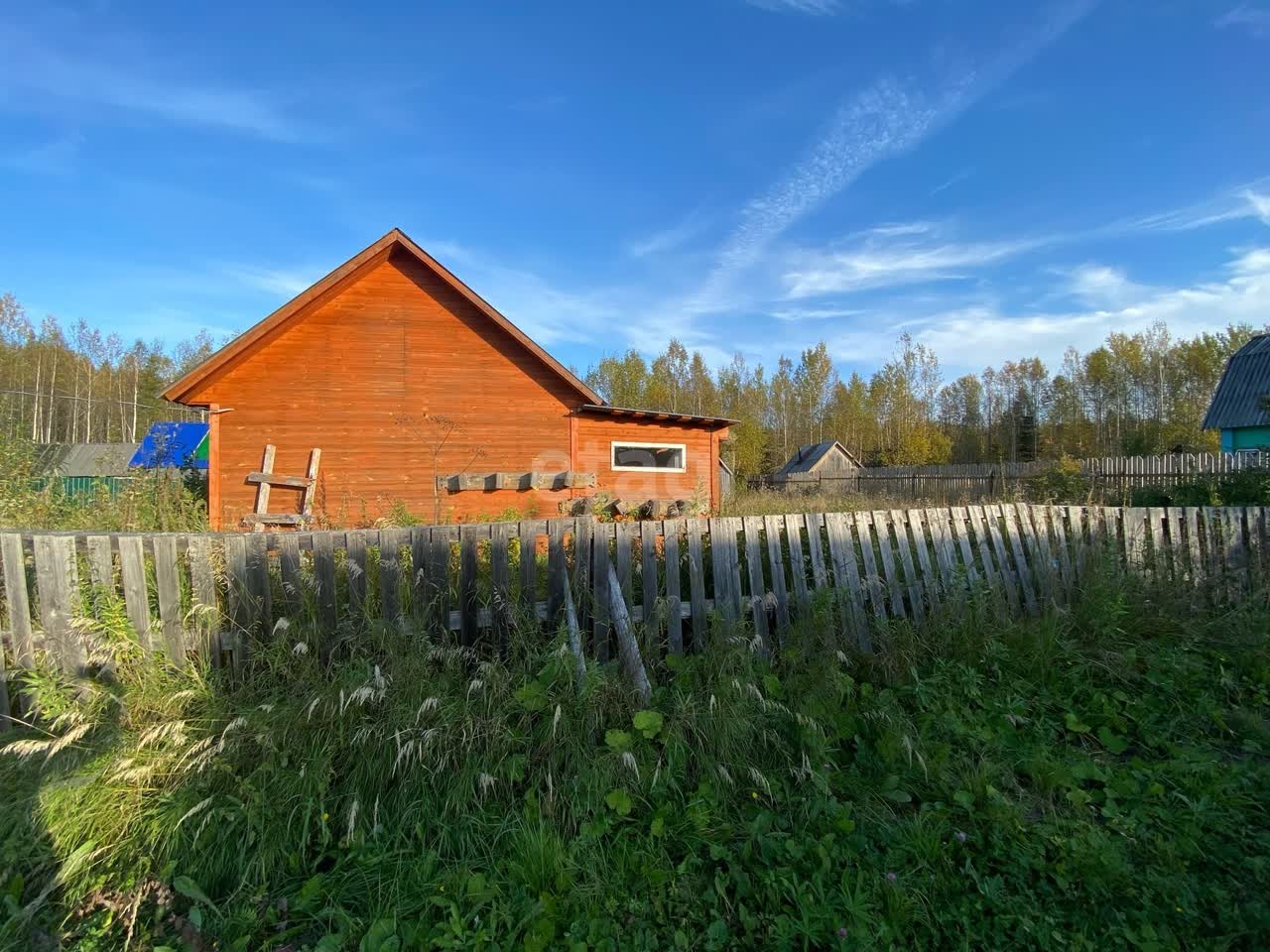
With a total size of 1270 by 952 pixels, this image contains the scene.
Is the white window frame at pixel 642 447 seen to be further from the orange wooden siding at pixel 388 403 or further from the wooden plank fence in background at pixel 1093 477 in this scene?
the wooden plank fence in background at pixel 1093 477

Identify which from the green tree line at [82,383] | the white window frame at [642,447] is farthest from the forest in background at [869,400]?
the white window frame at [642,447]

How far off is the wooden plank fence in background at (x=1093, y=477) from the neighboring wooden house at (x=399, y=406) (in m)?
10.3

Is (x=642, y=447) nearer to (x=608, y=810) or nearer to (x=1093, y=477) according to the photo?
(x=608, y=810)

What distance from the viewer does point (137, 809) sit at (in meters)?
2.47

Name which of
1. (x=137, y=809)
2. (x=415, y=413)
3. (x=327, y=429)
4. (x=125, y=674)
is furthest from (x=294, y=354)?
(x=137, y=809)

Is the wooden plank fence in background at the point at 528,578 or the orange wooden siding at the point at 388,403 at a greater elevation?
the orange wooden siding at the point at 388,403

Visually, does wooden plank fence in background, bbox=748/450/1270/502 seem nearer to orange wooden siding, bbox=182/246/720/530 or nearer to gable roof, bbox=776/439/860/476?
orange wooden siding, bbox=182/246/720/530

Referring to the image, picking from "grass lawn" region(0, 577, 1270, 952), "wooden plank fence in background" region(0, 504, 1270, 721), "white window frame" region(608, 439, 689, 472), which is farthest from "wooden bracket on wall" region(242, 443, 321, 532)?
"grass lawn" region(0, 577, 1270, 952)

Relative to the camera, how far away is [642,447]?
44.6ft

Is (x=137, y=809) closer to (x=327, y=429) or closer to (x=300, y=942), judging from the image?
(x=300, y=942)

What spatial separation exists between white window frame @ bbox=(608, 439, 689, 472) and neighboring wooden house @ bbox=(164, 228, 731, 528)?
13cm

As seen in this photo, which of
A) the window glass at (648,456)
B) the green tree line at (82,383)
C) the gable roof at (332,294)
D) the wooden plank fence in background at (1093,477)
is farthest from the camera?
the green tree line at (82,383)

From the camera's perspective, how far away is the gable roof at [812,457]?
4428 cm

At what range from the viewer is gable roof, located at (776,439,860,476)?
4428 centimetres
